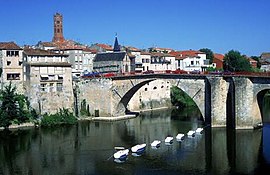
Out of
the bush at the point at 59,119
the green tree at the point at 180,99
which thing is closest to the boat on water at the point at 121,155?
the bush at the point at 59,119

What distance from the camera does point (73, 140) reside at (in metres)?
40.2

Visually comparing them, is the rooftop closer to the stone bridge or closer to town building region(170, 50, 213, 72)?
the stone bridge

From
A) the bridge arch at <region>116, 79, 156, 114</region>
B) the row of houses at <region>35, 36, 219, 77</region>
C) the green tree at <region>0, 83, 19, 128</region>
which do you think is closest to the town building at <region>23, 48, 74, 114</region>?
the green tree at <region>0, 83, 19, 128</region>

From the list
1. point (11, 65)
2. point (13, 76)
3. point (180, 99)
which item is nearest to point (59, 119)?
point (13, 76)

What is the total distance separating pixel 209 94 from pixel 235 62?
43.0m

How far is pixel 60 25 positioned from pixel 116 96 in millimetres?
56653

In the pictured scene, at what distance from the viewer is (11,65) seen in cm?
5122

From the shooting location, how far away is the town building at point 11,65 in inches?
1987

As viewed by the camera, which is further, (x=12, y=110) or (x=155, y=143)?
(x=12, y=110)

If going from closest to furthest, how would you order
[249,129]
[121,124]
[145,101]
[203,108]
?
[249,129], [203,108], [121,124], [145,101]

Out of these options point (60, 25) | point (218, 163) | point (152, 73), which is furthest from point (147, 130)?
point (60, 25)

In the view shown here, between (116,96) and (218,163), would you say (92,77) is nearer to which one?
(116,96)

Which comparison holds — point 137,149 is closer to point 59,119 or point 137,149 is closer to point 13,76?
point 59,119

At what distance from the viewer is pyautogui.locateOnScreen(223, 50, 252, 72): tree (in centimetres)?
8306
